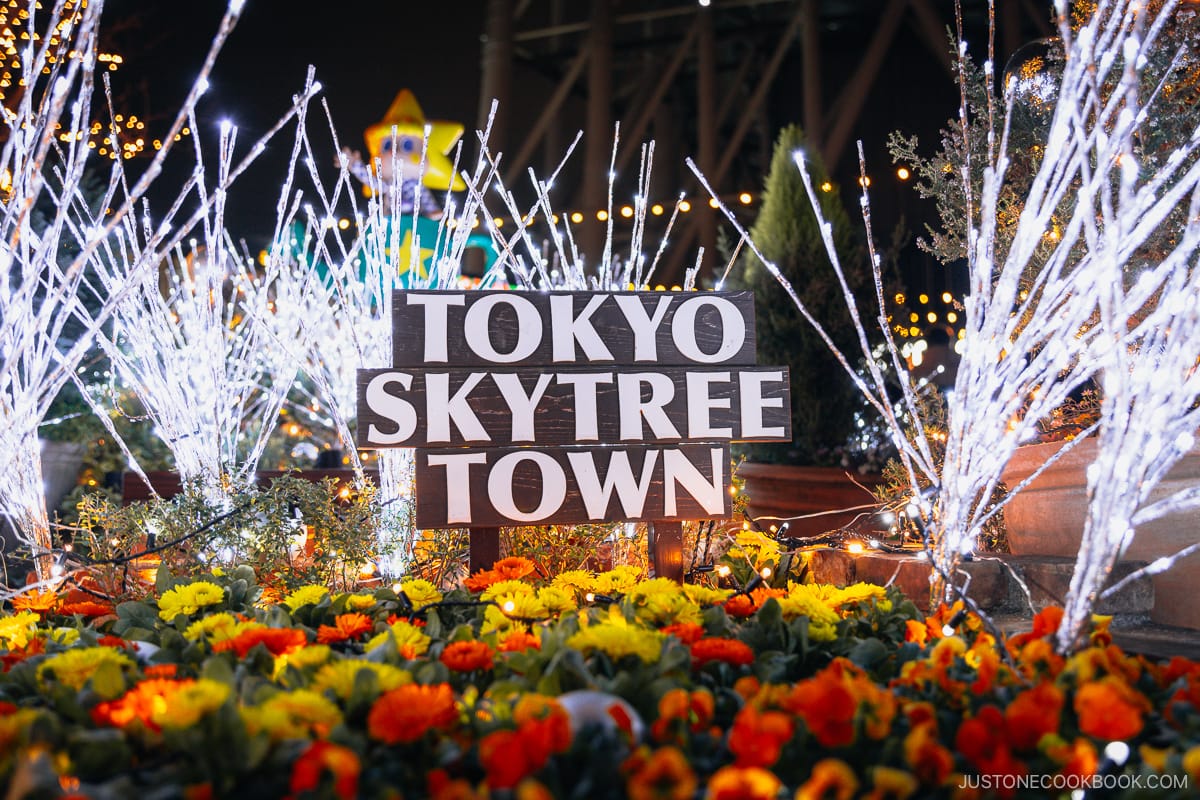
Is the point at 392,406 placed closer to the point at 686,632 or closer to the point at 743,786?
the point at 686,632

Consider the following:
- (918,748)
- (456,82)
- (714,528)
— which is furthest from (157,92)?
(918,748)

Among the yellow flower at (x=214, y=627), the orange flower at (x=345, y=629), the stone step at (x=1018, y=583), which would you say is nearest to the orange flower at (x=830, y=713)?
the orange flower at (x=345, y=629)

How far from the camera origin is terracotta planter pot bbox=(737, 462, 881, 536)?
224 inches

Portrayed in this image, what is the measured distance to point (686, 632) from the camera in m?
1.64

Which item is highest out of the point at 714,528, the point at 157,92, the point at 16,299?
the point at 157,92

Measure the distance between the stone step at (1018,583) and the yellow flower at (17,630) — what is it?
1.99 m

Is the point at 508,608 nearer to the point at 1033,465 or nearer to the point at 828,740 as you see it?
the point at 828,740

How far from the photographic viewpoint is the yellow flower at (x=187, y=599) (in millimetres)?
1980

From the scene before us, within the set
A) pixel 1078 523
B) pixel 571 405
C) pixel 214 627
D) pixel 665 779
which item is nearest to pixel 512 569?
pixel 571 405

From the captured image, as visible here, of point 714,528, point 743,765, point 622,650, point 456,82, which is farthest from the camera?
point 456,82

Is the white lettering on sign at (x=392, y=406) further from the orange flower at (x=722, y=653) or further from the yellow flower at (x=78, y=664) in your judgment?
the orange flower at (x=722, y=653)

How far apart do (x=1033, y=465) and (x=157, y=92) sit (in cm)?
713

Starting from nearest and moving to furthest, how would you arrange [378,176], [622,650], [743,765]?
[743,765]
[622,650]
[378,176]

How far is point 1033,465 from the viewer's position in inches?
110
